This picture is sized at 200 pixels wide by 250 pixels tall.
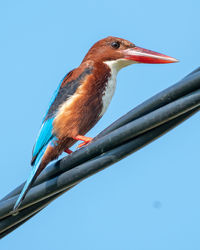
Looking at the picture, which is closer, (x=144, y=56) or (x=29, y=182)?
(x=29, y=182)

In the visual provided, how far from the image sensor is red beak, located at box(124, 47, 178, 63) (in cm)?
373

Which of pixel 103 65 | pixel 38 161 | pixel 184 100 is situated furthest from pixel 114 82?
pixel 184 100

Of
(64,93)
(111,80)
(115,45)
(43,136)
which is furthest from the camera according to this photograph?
(115,45)

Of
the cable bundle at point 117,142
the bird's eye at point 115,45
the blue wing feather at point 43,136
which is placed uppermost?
the bird's eye at point 115,45

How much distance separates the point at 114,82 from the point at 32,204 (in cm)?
169

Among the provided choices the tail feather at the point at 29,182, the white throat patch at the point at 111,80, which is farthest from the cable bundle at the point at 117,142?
the white throat patch at the point at 111,80

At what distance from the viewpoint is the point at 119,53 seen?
4.00 meters

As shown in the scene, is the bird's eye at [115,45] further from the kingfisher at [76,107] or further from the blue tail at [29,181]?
the blue tail at [29,181]

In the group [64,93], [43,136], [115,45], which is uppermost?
[115,45]

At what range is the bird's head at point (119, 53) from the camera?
388 centimetres

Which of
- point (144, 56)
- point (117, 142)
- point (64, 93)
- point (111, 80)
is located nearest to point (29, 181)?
point (117, 142)

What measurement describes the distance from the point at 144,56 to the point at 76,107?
0.91 metres

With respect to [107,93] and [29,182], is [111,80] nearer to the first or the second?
[107,93]

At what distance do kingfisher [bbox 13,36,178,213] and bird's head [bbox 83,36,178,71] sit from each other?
11 millimetres
